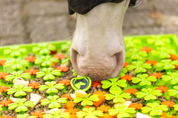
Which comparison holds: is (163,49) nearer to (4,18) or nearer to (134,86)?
(134,86)

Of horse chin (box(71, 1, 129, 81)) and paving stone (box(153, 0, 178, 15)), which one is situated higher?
paving stone (box(153, 0, 178, 15))

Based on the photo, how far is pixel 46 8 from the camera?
7.22 ft

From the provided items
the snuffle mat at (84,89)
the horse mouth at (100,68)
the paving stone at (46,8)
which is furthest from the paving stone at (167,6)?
the horse mouth at (100,68)

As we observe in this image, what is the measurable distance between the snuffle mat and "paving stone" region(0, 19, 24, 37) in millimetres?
640

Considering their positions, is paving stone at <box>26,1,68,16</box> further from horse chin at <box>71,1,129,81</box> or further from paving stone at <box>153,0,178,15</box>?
horse chin at <box>71,1,129,81</box>

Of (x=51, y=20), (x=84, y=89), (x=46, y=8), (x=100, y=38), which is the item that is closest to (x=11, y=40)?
(x=51, y=20)

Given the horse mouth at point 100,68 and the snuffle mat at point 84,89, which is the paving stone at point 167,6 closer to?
the snuffle mat at point 84,89

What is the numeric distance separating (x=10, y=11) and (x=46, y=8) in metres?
0.31

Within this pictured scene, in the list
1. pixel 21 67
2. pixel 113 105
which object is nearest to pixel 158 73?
pixel 113 105

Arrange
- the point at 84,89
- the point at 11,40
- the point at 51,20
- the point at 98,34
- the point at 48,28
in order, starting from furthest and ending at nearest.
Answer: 1. the point at 51,20
2. the point at 48,28
3. the point at 11,40
4. the point at 84,89
5. the point at 98,34

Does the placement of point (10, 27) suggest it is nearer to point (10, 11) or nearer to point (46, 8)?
point (10, 11)

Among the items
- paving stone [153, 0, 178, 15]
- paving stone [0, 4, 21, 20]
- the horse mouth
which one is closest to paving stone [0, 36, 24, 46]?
paving stone [0, 4, 21, 20]

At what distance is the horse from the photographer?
0.79 metres

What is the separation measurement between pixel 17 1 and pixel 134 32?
115 cm
